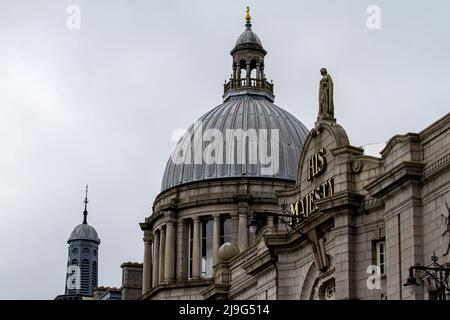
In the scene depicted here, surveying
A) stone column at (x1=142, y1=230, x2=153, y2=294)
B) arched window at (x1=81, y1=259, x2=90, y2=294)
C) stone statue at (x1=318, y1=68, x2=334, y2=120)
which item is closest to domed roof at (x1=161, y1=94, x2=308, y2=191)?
stone column at (x1=142, y1=230, x2=153, y2=294)

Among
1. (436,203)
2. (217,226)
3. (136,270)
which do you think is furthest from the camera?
(136,270)

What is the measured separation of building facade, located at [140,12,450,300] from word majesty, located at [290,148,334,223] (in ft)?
0.29

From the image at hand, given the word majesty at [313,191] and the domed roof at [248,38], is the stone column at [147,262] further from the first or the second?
the word majesty at [313,191]

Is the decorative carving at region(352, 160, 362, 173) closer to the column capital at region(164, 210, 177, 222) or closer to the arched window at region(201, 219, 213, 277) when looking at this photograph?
the arched window at region(201, 219, 213, 277)

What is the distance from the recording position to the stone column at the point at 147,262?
9706 centimetres

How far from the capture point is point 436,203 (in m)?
48.8

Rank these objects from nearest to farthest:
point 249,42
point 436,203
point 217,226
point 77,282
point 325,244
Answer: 1. point 436,203
2. point 325,244
3. point 217,226
4. point 249,42
5. point 77,282

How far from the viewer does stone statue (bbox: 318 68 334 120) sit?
199 feet

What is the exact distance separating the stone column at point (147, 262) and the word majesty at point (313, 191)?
35.8 metres

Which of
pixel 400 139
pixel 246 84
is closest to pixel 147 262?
pixel 246 84

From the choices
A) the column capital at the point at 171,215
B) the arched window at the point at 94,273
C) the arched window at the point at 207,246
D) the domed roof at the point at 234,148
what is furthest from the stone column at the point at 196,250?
the arched window at the point at 94,273
